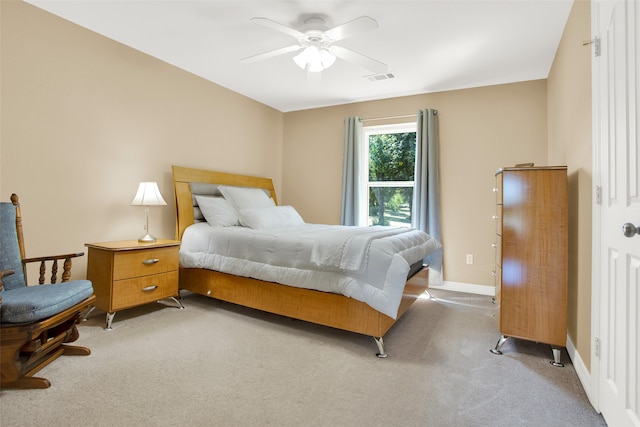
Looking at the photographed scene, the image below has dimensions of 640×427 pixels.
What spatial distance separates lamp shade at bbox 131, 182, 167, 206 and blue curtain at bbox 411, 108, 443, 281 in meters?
2.96

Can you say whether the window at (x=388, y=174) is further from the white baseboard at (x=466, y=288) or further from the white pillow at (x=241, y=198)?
the white pillow at (x=241, y=198)

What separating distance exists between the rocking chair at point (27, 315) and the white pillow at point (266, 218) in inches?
62.0

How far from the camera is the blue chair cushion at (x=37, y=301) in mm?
1682

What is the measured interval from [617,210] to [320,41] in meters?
2.28

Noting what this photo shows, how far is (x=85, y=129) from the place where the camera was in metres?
2.89

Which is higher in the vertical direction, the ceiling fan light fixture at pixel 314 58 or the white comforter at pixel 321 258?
the ceiling fan light fixture at pixel 314 58

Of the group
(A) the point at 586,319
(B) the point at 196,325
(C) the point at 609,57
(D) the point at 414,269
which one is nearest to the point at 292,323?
(B) the point at 196,325

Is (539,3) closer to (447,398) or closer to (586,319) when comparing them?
(586,319)

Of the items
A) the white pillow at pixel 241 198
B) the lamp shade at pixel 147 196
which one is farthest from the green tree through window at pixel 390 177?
the lamp shade at pixel 147 196

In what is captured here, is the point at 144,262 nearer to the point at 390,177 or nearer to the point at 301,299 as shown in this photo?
the point at 301,299

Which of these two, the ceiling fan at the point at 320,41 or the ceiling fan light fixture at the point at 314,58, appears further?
the ceiling fan light fixture at the point at 314,58

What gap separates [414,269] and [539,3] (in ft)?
7.46

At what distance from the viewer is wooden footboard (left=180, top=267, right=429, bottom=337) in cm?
230

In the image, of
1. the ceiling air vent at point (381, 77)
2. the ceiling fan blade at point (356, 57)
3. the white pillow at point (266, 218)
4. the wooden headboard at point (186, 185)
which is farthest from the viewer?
the ceiling air vent at point (381, 77)
